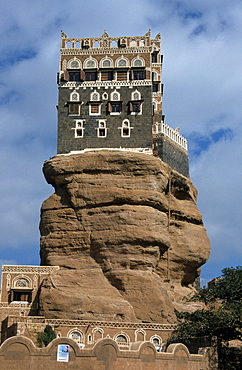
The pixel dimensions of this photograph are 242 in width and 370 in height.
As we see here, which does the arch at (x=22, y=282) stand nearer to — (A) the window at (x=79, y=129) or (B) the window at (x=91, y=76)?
(A) the window at (x=79, y=129)

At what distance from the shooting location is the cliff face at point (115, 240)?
51.4m

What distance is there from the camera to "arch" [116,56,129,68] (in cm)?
6394

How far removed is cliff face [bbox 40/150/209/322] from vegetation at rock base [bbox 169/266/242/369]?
240 inches

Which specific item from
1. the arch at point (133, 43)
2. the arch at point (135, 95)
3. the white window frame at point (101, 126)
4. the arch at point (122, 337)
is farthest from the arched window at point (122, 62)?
the arch at point (122, 337)

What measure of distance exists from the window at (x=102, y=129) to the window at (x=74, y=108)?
252cm

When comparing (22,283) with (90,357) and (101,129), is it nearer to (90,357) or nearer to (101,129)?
(101,129)

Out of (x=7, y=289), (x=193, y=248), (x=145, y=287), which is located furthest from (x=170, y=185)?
(x=7, y=289)

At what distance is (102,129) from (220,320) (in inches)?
993

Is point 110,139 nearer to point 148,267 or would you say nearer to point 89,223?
point 89,223

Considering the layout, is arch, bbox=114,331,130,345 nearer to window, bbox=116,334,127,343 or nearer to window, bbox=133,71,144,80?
window, bbox=116,334,127,343

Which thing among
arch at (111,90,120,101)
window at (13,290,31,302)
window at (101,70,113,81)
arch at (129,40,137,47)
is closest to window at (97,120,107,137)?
arch at (111,90,120,101)

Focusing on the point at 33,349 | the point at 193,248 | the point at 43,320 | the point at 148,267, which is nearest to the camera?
the point at 33,349

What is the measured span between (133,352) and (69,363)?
376 centimetres

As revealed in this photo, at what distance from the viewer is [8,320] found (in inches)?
1977
